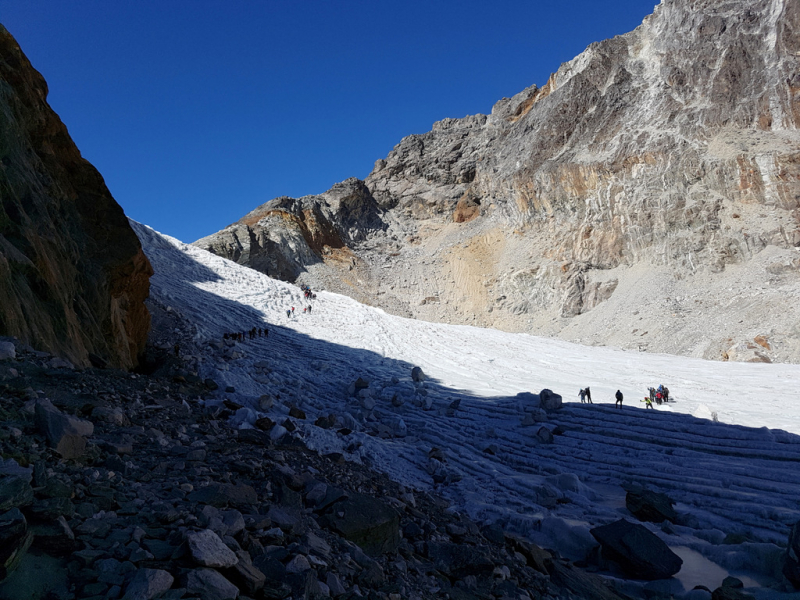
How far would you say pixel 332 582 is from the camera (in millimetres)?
2629

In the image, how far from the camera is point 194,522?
101 inches

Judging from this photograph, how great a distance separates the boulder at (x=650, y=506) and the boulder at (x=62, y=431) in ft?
19.4

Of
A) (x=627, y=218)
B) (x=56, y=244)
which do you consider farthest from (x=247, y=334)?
(x=627, y=218)

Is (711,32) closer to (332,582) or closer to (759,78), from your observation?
(759,78)

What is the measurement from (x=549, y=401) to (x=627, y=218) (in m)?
33.2

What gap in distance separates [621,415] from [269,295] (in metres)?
17.5

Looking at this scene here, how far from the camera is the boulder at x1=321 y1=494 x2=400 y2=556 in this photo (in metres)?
3.38

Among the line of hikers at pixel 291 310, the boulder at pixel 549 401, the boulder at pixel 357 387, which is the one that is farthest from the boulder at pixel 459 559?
the line of hikers at pixel 291 310

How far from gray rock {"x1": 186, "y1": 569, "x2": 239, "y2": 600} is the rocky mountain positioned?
2560cm

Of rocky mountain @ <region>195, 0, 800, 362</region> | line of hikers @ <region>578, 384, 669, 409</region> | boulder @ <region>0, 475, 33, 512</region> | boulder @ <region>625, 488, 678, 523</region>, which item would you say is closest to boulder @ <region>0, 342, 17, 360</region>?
boulder @ <region>0, 475, 33, 512</region>

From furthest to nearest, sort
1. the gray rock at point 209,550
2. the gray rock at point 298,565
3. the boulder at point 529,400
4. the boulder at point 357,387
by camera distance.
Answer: the boulder at point 357,387, the boulder at point 529,400, the gray rock at point 298,565, the gray rock at point 209,550

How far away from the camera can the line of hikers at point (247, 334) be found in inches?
621

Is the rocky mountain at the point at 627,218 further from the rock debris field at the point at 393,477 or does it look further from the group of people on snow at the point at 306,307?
the group of people on snow at the point at 306,307

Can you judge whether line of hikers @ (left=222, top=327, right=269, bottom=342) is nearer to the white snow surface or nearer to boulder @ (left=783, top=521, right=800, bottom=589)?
the white snow surface
